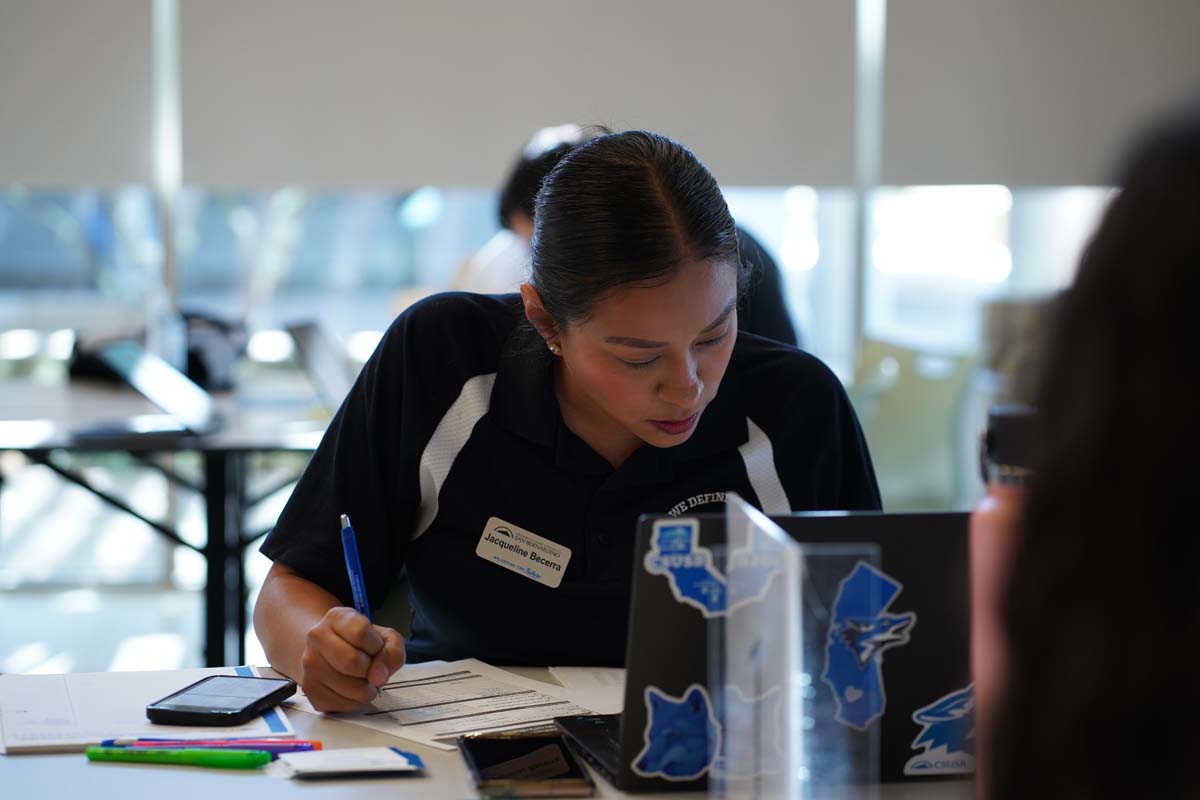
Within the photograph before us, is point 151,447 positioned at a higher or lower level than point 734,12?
lower

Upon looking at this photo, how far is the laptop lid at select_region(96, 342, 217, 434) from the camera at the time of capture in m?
3.10

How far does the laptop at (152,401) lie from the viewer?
296 cm

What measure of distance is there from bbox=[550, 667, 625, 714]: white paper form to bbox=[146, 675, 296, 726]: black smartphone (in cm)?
28

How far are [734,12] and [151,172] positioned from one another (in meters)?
2.07

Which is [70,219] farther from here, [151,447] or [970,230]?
[970,230]

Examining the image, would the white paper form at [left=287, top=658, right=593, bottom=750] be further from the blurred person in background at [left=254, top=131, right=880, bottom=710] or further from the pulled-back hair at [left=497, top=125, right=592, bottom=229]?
the pulled-back hair at [left=497, top=125, right=592, bottom=229]

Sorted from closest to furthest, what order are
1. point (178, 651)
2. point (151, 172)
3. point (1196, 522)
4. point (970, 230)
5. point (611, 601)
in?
point (1196, 522)
point (611, 601)
point (178, 651)
point (151, 172)
point (970, 230)

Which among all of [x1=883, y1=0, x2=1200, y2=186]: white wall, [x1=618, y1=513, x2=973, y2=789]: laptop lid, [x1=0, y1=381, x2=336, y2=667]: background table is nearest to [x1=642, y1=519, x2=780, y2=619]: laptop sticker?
[x1=618, y1=513, x2=973, y2=789]: laptop lid

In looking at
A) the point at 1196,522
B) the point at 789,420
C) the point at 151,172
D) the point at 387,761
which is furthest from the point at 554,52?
the point at 1196,522

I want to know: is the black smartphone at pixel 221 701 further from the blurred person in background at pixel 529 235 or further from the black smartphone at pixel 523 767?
the blurred person in background at pixel 529 235

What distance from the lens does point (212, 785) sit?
1050mm

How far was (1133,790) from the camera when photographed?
18.1 inches

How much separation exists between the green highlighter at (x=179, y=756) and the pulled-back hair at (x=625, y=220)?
0.58 metres

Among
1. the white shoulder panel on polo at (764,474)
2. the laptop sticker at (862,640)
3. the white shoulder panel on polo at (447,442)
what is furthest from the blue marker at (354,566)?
the laptop sticker at (862,640)
